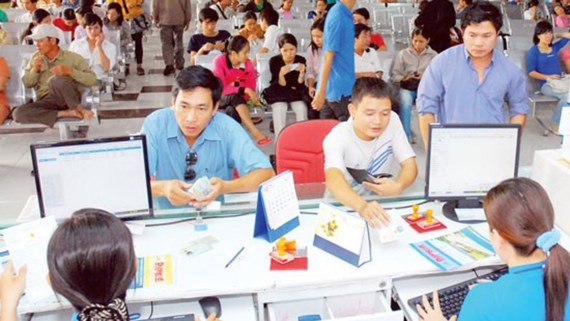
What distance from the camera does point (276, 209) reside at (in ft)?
6.64

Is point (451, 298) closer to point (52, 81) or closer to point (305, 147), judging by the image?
point (305, 147)

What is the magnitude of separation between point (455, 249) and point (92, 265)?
1211mm

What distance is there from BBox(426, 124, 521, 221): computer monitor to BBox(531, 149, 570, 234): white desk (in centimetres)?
13

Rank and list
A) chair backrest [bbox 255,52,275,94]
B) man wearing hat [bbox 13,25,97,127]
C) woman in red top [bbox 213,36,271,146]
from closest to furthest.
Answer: man wearing hat [bbox 13,25,97,127] < woman in red top [bbox 213,36,271,146] < chair backrest [bbox 255,52,275,94]

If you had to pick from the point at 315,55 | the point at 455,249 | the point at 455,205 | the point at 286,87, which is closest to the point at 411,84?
the point at 315,55

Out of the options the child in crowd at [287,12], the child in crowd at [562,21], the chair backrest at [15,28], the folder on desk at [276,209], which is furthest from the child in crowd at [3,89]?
the child in crowd at [562,21]

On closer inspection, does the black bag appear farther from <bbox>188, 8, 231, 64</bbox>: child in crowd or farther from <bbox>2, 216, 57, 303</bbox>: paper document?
<bbox>2, 216, 57, 303</bbox>: paper document

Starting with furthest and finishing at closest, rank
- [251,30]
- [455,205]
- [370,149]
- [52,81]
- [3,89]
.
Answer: [251,30] < [3,89] < [52,81] < [370,149] < [455,205]

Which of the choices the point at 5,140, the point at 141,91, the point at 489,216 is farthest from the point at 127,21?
the point at 489,216

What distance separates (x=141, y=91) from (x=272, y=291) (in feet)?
17.4

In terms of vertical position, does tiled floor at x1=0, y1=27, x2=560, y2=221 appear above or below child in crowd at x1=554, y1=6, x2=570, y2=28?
below

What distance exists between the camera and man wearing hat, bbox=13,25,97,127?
14.6 ft

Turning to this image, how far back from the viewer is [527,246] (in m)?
1.43

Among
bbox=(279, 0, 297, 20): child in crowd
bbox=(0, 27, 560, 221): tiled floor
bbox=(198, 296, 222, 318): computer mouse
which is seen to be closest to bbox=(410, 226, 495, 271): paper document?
bbox=(0, 27, 560, 221): tiled floor
